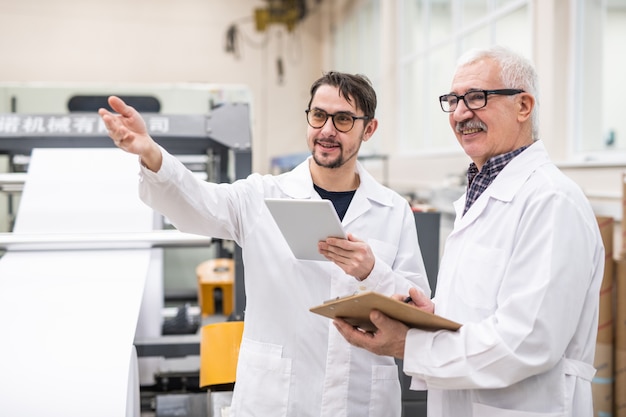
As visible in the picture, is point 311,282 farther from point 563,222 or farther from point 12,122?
point 12,122

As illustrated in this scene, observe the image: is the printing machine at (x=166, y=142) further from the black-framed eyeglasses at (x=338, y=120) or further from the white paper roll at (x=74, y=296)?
the black-framed eyeglasses at (x=338, y=120)

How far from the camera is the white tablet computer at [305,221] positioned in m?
1.16

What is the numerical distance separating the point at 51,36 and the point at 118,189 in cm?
646

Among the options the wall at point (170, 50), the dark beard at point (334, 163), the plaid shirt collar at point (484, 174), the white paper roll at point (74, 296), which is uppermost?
the wall at point (170, 50)

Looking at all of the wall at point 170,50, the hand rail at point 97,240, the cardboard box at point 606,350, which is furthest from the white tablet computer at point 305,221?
the wall at point 170,50

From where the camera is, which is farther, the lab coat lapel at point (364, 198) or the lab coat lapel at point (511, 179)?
the lab coat lapel at point (364, 198)

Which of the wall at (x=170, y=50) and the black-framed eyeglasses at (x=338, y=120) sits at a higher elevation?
the wall at (x=170, y=50)

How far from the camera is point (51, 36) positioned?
7.70 metres

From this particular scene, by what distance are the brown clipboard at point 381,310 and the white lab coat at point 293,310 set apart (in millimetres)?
203

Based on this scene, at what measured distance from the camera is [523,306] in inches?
41.0

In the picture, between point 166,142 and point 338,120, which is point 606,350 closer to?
point 338,120

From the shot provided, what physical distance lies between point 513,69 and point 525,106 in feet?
0.26

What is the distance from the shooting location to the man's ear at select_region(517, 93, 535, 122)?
120 cm

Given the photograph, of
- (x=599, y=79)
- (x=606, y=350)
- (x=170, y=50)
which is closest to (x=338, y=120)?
(x=606, y=350)
